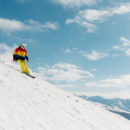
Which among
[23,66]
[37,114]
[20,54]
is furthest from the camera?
[20,54]

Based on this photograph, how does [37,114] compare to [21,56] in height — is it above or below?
below

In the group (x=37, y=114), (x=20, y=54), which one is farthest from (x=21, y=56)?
(x=37, y=114)

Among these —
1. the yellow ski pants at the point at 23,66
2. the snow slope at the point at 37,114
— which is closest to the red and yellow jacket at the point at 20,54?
the yellow ski pants at the point at 23,66

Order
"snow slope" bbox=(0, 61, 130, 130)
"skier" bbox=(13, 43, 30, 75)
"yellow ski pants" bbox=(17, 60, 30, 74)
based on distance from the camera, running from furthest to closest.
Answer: "skier" bbox=(13, 43, 30, 75), "yellow ski pants" bbox=(17, 60, 30, 74), "snow slope" bbox=(0, 61, 130, 130)

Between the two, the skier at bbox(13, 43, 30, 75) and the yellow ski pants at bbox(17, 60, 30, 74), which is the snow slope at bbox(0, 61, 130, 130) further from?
the skier at bbox(13, 43, 30, 75)

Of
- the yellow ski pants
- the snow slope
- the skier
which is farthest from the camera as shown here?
the skier

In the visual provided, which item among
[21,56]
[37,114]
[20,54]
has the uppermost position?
[20,54]

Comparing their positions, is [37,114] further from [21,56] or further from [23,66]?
[21,56]

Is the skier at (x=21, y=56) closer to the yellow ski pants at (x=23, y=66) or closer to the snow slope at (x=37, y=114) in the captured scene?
the yellow ski pants at (x=23, y=66)

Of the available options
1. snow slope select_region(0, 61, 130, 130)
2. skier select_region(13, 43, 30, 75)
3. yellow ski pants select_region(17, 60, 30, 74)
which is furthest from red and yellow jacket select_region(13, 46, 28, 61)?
snow slope select_region(0, 61, 130, 130)

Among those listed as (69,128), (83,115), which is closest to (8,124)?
(69,128)

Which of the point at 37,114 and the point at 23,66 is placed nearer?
the point at 37,114

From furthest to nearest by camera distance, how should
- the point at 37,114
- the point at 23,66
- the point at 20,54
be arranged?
1. the point at 20,54
2. the point at 23,66
3. the point at 37,114

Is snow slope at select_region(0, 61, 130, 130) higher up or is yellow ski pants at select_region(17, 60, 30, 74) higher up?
yellow ski pants at select_region(17, 60, 30, 74)
